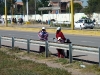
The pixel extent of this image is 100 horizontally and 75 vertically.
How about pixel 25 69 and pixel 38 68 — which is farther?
pixel 38 68

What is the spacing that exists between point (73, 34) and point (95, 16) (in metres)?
34.2

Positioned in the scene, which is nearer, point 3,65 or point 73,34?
point 3,65

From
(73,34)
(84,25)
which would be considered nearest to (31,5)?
(84,25)

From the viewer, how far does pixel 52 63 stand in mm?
12258

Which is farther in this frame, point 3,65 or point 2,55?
point 2,55

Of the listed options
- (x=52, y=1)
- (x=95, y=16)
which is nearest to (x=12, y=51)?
(x=95, y=16)

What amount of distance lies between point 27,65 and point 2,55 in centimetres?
321

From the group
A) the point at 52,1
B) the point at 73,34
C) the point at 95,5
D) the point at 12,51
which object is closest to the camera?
the point at 12,51

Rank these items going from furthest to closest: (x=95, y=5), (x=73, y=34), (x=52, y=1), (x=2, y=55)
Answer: (x=52, y=1), (x=95, y=5), (x=73, y=34), (x=2, y=55)

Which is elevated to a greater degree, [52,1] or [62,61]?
[52,1]

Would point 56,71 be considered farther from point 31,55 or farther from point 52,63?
point 31,55

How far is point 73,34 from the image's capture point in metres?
35.2

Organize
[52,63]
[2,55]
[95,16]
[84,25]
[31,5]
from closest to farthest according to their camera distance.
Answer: [52,63]
[2,55]
[84,25]
[95,16]
[31,5]

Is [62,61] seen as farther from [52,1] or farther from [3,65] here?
[52,1]
